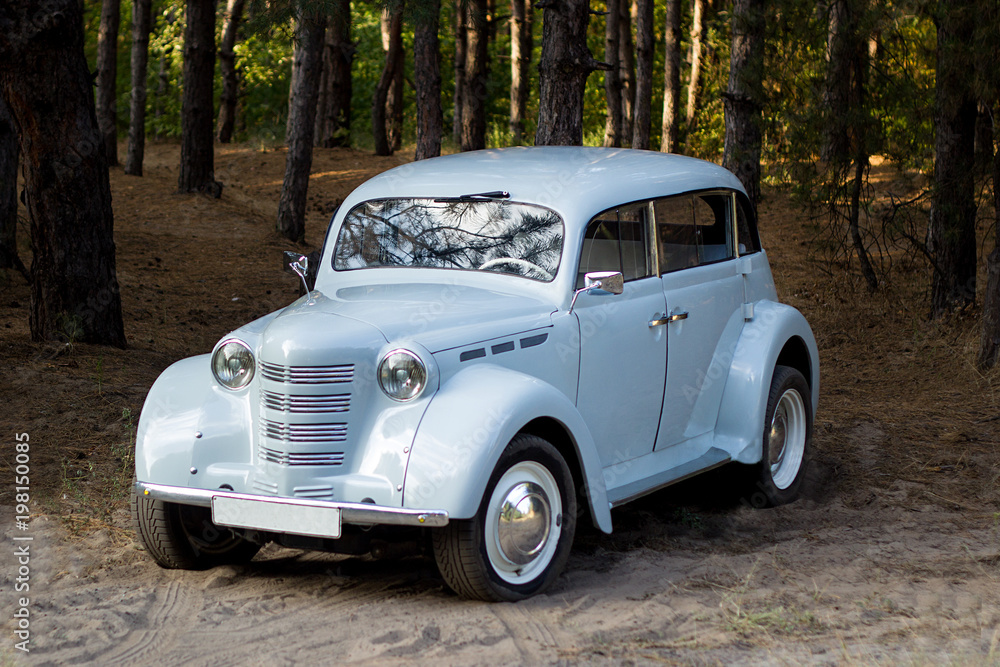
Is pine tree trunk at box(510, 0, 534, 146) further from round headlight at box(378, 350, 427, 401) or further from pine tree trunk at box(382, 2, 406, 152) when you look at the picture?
round headlight at box(378, 350, 427, 401)

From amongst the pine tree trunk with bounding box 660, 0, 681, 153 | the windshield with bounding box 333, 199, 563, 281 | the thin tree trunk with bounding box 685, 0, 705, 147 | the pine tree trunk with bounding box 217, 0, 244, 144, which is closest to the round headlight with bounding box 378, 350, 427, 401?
the windshield with bounding box 333, 199, 563, 281

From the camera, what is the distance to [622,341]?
509cm

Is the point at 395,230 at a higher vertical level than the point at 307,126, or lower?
lower

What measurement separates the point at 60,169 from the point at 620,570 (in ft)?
18.9

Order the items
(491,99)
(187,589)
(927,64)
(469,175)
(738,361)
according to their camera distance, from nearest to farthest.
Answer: (187,589)
(469,175)
(738,361)
(927,64)
(491,99)

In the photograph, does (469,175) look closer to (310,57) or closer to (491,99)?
(310,57)

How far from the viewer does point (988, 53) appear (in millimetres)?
8898

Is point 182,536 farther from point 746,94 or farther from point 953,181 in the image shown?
point 746,94

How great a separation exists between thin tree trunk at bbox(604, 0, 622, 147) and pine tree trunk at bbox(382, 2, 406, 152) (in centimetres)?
518

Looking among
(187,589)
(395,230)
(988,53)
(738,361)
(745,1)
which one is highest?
(745,1)

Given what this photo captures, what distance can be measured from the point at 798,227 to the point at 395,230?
12861 mm

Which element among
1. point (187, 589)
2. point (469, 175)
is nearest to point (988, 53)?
point (469, 175)

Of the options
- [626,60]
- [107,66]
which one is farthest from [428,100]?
[626,60]

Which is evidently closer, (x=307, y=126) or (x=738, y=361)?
(x=738, y=361)
